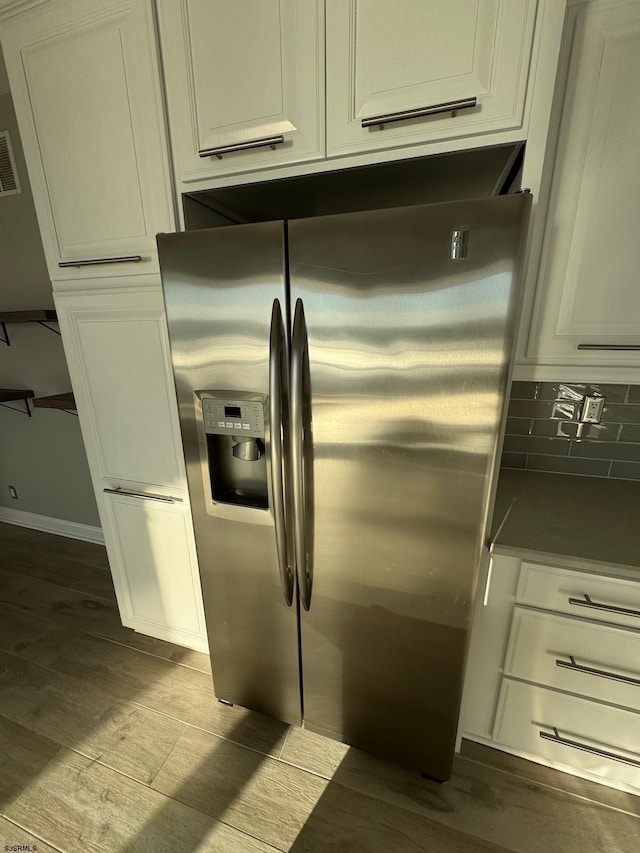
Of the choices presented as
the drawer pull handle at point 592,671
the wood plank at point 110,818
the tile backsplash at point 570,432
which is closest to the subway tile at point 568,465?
the tile backsplash at point 570,432

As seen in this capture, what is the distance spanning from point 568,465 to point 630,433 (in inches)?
9.3

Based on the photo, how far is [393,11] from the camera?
87 cm

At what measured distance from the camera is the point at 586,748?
121cm

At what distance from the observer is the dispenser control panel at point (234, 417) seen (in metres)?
1.07

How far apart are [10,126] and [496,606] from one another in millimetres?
3288

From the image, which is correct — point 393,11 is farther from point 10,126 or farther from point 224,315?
point 10,126

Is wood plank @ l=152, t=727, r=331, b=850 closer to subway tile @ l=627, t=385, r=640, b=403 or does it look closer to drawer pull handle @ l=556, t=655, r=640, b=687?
drawer pull handle @ l=556, t=655, r=640, b=687

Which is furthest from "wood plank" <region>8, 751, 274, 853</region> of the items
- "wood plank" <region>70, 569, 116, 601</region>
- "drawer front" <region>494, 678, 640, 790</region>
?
"wood plank" <region>70, 569, 116, 601</region>

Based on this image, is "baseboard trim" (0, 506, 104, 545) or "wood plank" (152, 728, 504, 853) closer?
"wood plank" (152, 728, 504, 853)

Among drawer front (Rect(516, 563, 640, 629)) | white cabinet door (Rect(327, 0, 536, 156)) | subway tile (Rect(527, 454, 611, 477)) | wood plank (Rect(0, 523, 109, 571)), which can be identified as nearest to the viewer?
white cabinet door (Rect(327, 0, 536, 156))

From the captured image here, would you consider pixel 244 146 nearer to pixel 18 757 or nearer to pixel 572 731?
pixel 572 731

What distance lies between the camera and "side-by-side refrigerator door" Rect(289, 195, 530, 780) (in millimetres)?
837

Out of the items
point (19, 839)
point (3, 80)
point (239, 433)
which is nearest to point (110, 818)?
point (19, 839)

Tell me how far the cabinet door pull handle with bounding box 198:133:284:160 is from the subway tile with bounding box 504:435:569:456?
4.44ft
